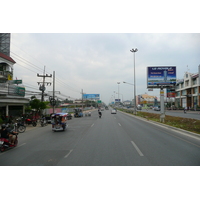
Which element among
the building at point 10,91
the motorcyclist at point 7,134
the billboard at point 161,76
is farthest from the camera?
the billboard at point 161,76

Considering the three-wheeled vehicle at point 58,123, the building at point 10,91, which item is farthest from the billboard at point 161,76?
the building at point 10,91

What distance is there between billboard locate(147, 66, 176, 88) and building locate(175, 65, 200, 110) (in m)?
30.9

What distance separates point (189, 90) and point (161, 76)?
133 feet

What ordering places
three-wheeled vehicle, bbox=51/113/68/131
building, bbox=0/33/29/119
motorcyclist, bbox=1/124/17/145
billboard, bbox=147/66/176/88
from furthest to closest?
billboard, bbox=147/66/176/88
building, bbox=0/33/29/119
three-wheeled vehicle, bbox=51/113/68/131
motorcyclist, bbox=1/124/17/145

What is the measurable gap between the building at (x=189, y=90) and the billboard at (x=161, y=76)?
30918 millimetres

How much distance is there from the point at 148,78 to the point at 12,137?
2167cm

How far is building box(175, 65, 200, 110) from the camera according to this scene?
2091 inches

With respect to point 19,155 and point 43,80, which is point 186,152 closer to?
point 19,155

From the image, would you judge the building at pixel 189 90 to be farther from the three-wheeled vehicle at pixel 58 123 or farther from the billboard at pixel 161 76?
the three-wheeled vehicle at pixel 58 123

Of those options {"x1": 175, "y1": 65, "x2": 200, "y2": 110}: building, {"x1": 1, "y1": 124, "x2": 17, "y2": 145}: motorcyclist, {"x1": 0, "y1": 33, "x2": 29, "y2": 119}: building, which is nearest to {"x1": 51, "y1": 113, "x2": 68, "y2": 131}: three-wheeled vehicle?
{"x1": 1, "y1": 124, "x2": 17, "y2": 145}: motorcyclist

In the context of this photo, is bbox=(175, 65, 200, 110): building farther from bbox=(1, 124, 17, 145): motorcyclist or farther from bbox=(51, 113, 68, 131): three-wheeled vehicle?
bbox=(1, 124, 17, 145): motorcyclist

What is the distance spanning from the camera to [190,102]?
59.9m

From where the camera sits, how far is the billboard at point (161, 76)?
990 inches

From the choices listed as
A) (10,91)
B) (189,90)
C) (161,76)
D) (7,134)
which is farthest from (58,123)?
(189,90)
